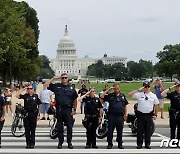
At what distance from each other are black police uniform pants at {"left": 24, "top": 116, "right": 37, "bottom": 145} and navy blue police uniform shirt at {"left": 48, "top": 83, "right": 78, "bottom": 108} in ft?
3.30

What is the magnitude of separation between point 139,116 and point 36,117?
271 centimetres

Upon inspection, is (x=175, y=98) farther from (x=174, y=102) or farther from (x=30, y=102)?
(x=30, y=102)

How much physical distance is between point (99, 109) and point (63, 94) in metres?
1.27

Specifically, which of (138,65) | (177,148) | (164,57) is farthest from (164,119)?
(138,65)

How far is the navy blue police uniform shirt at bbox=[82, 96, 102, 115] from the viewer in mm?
13227

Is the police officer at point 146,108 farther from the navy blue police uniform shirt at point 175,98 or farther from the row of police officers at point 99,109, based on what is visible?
the navy blue police uniform shirt at point 175,98

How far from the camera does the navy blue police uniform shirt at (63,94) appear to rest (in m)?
12.6

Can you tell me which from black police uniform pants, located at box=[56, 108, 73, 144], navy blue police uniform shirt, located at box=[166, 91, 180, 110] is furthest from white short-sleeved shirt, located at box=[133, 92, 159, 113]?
black police uniform pants, located at box=[56, 108, 73, 144]

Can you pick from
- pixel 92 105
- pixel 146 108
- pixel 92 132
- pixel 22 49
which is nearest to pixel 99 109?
pixel 92 105

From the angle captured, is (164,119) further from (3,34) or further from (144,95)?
(3,34)

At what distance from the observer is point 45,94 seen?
2231cm

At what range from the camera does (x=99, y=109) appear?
13398mm

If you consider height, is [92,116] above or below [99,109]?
below

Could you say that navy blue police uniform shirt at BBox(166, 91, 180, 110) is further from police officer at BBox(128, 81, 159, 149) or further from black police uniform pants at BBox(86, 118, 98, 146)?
black police uniform pants at BBox(86, 118, 98, 146)
